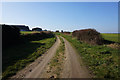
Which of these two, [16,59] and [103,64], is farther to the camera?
[16,59]

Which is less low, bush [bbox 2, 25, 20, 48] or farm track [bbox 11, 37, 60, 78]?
bush [bbox 2, 25, 20, 48]

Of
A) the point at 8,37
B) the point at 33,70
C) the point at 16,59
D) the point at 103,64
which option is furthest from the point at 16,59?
the point at 103,64

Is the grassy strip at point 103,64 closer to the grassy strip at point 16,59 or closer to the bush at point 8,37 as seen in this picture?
the grassy strip at point 16,59

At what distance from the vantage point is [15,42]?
53.9ft

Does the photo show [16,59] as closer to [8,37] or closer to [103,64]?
[8,37]

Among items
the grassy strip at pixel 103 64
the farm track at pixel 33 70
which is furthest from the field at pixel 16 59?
the grassy strip at pixel 103 64

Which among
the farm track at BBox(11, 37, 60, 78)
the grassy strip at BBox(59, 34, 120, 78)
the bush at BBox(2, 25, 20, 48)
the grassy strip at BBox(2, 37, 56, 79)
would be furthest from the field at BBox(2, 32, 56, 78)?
the grassy strip at BBox(59, 34, 120, 78)

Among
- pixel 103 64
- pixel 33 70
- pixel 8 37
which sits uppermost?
pixel 8 37

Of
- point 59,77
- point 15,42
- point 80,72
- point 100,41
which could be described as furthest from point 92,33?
point 15,42

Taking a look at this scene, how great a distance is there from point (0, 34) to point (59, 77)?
12.7 m

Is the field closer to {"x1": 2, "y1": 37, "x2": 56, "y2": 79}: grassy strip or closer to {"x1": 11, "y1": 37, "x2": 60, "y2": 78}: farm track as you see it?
{"x1": 2, "y1": 37, "x2": 56, "y2": 79}: grassy strip

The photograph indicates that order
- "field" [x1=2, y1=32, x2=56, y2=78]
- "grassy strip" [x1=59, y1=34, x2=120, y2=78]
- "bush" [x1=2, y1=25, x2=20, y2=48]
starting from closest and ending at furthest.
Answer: "grassy strip" [x1=59, y1=34, x2=120, y2=78] → "field" [x1=2, y1=32, x2=56, y2=78] → "bush" [x1=2, y1=25, x2=20, y2=48]

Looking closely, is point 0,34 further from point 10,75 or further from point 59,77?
point 59,77

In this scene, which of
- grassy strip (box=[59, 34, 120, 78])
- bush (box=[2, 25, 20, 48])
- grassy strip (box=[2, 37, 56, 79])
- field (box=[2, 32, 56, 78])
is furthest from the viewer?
bush (box=[2, 25, 20, 48])
